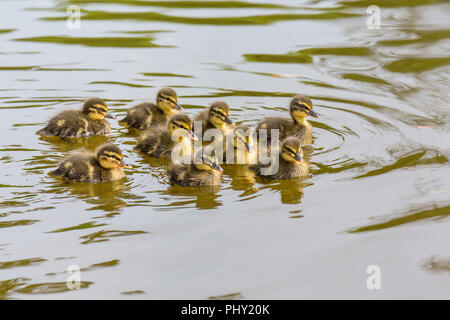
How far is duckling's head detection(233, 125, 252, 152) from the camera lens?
205 inches

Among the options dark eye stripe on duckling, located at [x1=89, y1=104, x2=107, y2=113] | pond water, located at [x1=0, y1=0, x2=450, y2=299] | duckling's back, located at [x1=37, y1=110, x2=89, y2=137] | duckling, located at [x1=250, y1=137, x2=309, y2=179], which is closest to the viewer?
pond water, located at [x1=0, y1=0, x2=450, y2=299]

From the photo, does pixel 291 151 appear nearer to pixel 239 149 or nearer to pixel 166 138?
pixel 239 149

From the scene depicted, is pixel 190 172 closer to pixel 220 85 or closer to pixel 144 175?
pixel 144 175

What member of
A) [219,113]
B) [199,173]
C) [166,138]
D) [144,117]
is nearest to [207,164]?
[199,173]

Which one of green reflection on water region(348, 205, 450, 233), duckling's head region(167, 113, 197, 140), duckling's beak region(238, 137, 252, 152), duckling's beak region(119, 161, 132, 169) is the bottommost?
green reflection on water region(348, 205, 450, 233)

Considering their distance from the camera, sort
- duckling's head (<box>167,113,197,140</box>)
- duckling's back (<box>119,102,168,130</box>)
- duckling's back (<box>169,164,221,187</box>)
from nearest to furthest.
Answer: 1. duckling's back (<box>169,164,221,187</box>)
2. duckling's head (<box>167,113,197,140</box>)
3. duckling's back (<box>119,102,168,130</box>)

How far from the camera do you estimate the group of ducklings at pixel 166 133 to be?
4.80 meters

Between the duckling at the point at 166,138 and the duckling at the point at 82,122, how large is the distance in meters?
0.48

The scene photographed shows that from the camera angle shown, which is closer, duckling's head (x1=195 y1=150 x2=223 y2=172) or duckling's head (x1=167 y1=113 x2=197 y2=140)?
duckling's head (x1=195 y1=150 x2=223 y2=172)

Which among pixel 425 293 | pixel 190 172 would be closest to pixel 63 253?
pixel 190 172

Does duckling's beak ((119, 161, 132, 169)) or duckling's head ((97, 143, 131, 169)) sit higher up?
duckling's head ((97, 143, 131, 169))

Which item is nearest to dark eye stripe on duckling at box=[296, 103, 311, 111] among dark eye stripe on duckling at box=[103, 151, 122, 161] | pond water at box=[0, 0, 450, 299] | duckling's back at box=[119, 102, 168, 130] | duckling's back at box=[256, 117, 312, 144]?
duckling's back at box=[256, 117, 312, 144]

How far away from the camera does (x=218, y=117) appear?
18.4 feet

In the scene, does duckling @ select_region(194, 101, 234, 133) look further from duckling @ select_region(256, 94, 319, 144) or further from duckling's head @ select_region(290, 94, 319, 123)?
duckling's head @ select_region(290, 94, 319, 123)
